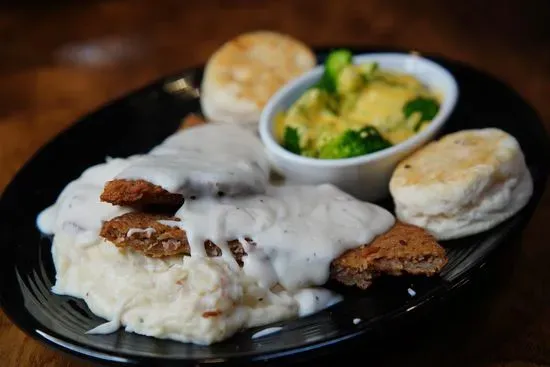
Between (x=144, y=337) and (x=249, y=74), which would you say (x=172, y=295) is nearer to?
(x=144, y=337)

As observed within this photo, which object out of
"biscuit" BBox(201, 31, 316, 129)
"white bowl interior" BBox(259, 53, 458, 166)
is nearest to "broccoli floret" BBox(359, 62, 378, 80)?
"white bowl interior" BBox(259, 53, 458, 166)

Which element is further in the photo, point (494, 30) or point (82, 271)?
point (494, 30)

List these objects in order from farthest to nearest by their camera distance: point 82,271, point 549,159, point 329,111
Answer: point 329,111, point 549,159, point 82,271

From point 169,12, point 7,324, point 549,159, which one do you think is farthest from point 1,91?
point 549,159

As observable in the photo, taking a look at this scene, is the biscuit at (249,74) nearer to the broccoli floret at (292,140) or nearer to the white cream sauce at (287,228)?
the broccoli floret at (292,140)

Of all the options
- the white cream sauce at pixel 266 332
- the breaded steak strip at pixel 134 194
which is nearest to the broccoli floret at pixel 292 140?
the breaded steak strip at pixel 134 194

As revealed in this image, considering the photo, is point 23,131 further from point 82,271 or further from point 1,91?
point 82,271

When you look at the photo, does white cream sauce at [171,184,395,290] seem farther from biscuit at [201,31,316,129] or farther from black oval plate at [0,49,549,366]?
biscuit at [201,31,316,129]
